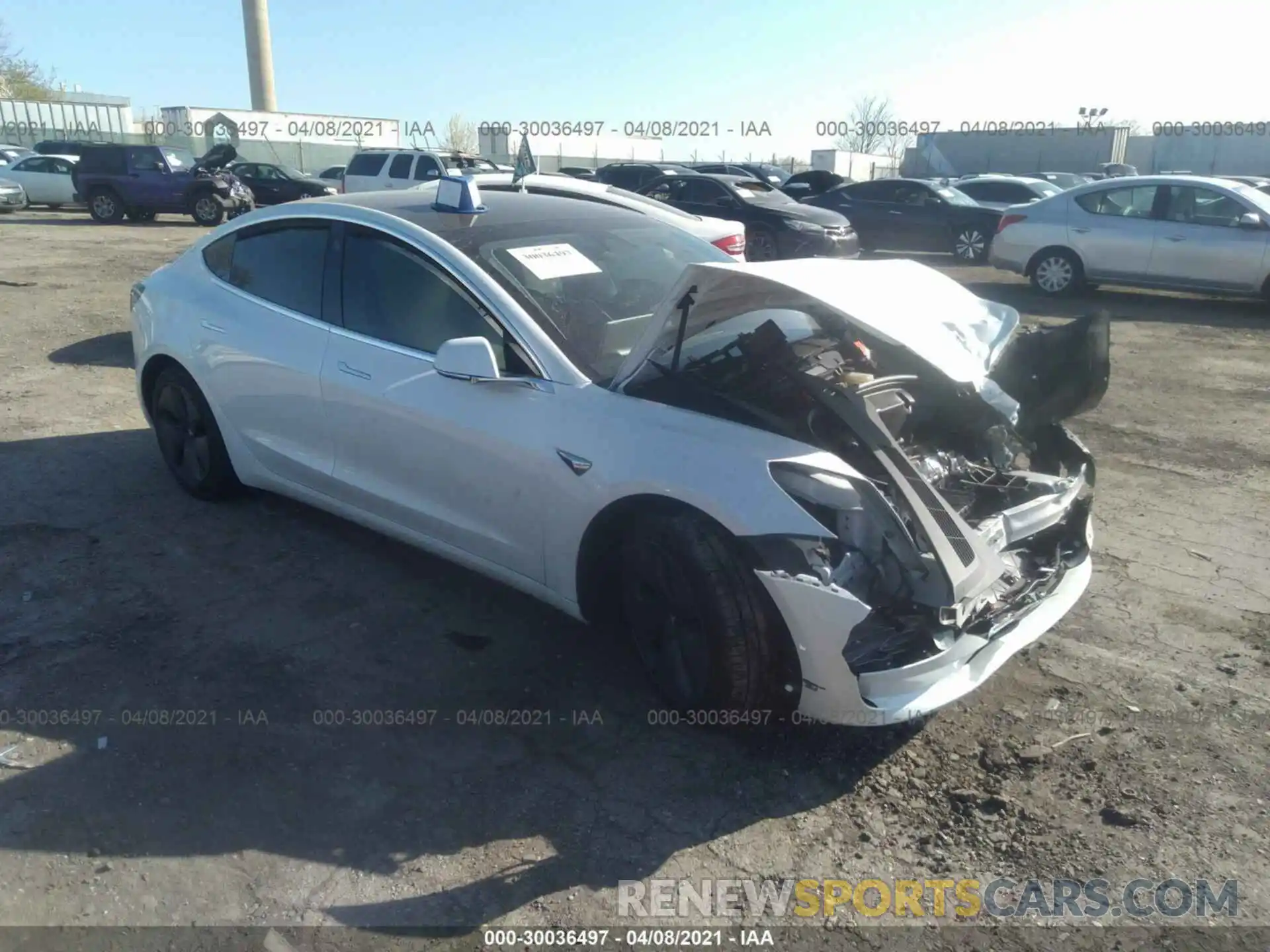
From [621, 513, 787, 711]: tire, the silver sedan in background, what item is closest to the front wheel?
the silver sedan in background

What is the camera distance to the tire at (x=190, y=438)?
488 cm

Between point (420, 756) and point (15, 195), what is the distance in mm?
25988

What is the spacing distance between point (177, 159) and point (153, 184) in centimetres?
94

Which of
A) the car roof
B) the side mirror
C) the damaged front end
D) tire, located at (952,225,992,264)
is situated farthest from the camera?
tire, located at (952,225,992,264)

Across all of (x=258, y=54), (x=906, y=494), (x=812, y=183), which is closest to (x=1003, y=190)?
(x=812, y=183)

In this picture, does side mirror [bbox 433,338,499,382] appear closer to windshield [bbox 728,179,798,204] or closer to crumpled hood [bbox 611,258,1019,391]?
crumpled hood [bbox 611,258,1019,391]

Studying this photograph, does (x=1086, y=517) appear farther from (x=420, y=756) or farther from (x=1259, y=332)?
(x=1259, y=332)

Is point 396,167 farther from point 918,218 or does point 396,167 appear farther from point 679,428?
point 679,428

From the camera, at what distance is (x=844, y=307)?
10.3ft

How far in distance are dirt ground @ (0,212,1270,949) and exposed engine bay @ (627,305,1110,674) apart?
493 millimetres

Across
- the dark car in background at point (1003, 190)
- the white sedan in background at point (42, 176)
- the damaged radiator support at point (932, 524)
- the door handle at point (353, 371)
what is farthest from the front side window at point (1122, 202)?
the white sedan in background at point (42, 176)

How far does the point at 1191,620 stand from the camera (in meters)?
4.05

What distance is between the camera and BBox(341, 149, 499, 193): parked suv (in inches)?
805

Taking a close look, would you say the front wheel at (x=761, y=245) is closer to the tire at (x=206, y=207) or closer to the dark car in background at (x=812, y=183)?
the dark car in background at (x=812, y=183)
